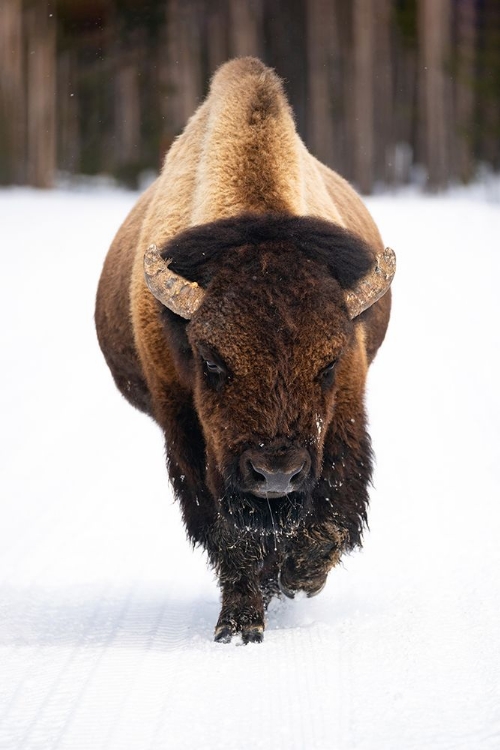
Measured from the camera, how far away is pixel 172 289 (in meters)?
4.84

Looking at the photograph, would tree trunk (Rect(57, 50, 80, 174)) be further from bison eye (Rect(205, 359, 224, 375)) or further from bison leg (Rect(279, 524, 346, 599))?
bison eye (Rect(205, 359, 224, 375))

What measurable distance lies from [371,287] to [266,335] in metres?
0.72

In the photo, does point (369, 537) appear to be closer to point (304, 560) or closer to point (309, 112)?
point (304, 560)

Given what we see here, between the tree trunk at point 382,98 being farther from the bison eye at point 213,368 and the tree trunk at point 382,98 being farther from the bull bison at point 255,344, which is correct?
the bison eye at point 213,368

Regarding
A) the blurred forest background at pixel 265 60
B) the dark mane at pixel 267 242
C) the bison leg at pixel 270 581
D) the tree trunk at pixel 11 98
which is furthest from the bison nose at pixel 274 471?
the tree trunk at pixel 11 98

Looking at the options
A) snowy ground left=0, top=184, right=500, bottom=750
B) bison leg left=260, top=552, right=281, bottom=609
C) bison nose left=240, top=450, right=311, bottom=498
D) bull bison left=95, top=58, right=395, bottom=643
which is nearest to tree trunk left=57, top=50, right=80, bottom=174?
snowy ground left=0, top=184, right=500, bottom=750

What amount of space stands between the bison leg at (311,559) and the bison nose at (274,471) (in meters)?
0.91

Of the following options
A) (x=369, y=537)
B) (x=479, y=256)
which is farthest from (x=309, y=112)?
(x=369, y=537)

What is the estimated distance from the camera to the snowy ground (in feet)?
12.2

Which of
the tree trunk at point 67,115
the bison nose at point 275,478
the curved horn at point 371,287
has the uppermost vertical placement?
the curved horn at point 371,287

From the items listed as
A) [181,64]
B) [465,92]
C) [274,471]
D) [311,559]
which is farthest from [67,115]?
[274,471]

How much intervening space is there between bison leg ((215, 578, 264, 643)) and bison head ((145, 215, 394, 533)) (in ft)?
1.75

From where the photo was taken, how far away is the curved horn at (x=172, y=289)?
481cm

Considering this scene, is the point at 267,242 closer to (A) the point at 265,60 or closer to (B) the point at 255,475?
(B) the point at 255,475
